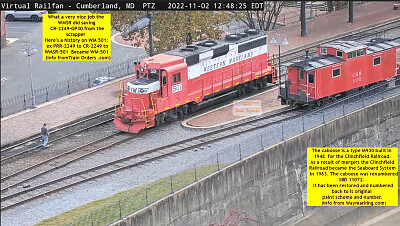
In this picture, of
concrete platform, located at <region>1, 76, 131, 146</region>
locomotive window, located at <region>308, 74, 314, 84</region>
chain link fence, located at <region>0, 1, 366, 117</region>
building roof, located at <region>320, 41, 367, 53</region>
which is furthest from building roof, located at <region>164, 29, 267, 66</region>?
chain link fence, located at <region>0, 1, 366, 117</region>

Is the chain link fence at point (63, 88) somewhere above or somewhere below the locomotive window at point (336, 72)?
below

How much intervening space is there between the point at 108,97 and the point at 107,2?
24.9 meters

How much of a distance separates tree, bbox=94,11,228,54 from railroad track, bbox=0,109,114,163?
6892mm

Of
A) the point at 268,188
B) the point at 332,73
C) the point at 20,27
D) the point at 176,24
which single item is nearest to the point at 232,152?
the point at 268,188

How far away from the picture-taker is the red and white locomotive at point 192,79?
4809cm

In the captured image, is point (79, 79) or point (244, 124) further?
point (79, 79)

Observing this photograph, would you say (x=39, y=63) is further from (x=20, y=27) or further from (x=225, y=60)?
(x=225, y=60)

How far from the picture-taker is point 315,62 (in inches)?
1962

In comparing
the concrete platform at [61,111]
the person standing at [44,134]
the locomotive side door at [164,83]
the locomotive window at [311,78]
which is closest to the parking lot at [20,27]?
the concrete platform at [61,111]

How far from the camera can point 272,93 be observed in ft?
180

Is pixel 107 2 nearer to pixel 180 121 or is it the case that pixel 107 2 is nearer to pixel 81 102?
pixel 180 121

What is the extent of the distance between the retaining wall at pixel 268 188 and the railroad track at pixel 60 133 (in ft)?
33.0

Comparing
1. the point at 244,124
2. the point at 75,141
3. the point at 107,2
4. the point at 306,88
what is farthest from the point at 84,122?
the point at 107,2

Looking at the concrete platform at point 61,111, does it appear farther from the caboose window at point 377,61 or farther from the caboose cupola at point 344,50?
the caboose window at point 377,61
